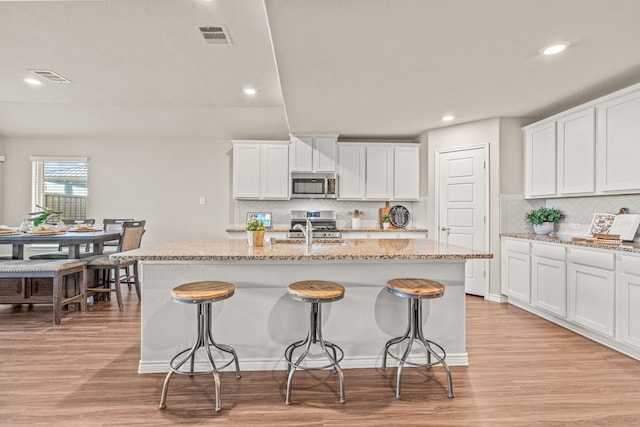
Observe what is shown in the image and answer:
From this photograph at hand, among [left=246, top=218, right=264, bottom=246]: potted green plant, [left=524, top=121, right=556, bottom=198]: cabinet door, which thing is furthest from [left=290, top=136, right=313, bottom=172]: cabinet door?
[left=524, top=121, right=556, bottom=198]: cabinet door

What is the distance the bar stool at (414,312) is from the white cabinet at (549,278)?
5.54 ft

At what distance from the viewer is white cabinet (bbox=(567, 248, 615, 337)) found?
2.73 metres

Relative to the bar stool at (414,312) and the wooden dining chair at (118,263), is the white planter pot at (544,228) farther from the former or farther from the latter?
the wooden dining chair at (118,263)

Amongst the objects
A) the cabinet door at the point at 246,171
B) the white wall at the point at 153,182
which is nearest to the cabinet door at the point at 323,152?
the cabinet door at the point at 246,171

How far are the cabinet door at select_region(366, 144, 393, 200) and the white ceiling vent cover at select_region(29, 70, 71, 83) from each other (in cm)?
401

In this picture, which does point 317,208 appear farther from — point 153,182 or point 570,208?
point 570,208

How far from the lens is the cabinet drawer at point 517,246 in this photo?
3723 mm

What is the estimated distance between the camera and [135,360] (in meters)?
2.50

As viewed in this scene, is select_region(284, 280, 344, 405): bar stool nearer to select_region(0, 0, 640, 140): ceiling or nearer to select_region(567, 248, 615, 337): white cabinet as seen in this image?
select_region(0, 0, 640, 140): ceiling

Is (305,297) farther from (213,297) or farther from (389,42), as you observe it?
(389,42)

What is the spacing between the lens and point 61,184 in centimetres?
549

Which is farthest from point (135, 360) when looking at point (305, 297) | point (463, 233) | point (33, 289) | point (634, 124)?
point (634, 124)

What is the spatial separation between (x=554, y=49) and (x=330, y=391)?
9.57 feet

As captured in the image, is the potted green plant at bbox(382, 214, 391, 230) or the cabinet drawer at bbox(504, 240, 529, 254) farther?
the potted green plant at bbox(382, 214, 391, 230)
